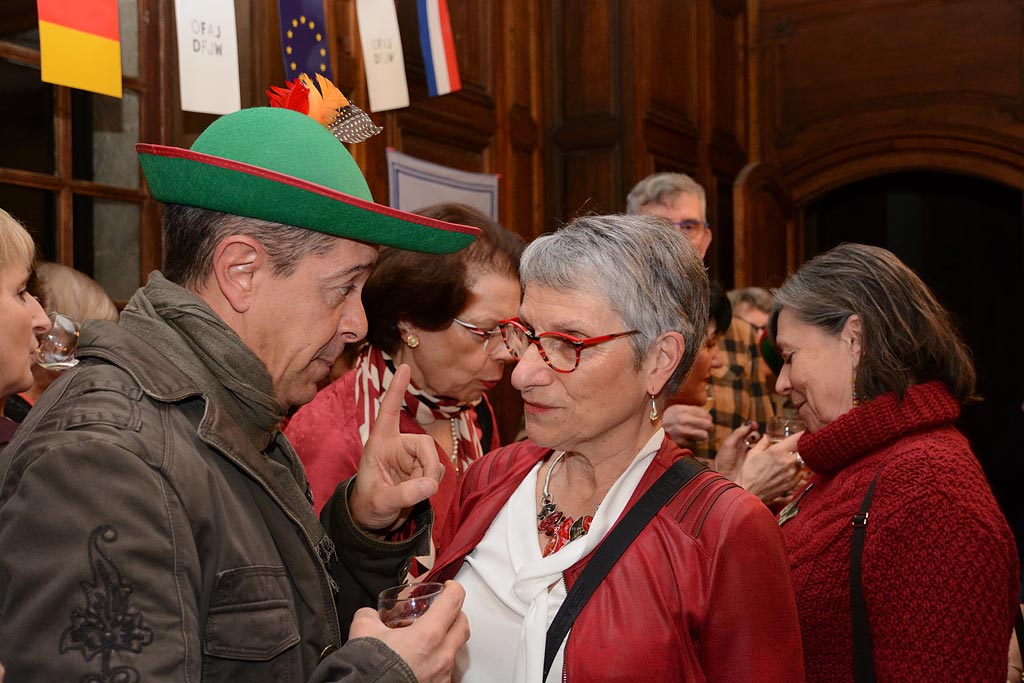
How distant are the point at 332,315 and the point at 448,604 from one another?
49 centimetres

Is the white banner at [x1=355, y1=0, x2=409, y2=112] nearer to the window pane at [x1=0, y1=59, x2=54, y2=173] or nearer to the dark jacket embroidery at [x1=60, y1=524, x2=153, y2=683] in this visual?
the window pane at [x1=0, y1=59, x2=54, y2=173]

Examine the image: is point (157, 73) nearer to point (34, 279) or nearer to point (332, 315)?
point (34, 279)

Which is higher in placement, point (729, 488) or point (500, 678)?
point (729, 488)

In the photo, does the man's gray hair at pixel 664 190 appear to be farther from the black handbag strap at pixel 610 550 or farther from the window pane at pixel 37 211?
the black handbag strap at pixel 610 550

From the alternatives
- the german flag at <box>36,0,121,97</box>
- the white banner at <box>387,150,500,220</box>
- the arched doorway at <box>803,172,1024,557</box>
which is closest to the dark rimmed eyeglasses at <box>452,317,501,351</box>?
the german flag at <box>36,0,121,97</box>

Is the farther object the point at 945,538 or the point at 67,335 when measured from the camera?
the point at 67,335

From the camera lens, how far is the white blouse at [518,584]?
1.72 metres

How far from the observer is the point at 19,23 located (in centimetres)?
314

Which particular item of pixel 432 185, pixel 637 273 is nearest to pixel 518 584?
pixel 637 273

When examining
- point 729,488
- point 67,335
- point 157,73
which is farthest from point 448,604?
point 157,73

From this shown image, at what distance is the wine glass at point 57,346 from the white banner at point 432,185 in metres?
1.82

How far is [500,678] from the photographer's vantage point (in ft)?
5.97

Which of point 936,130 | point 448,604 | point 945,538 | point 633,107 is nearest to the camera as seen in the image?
point 448,604

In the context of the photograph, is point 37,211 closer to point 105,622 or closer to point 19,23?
point 19,23
